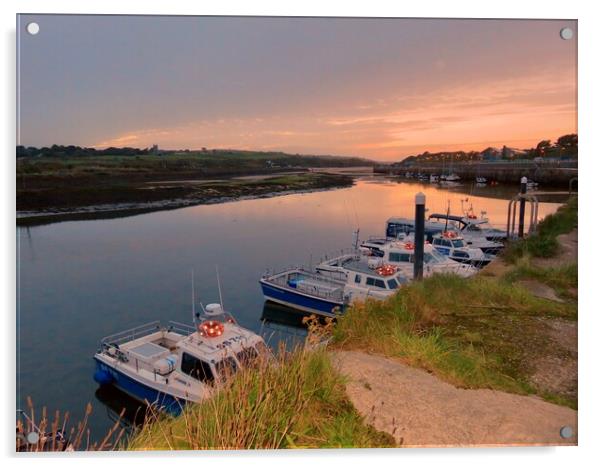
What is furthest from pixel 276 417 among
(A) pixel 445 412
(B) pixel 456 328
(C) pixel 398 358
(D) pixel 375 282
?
(D) pixel 375 282

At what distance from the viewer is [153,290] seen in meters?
9.35

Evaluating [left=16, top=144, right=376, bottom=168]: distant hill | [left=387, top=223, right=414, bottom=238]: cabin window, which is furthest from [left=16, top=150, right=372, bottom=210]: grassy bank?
[left=387, top=223, right=414, bottom=238]: cabin window

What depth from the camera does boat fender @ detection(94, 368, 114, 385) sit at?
6.86 metres

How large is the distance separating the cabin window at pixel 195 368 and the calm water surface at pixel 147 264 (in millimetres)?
1644

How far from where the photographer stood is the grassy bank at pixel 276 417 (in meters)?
2.63

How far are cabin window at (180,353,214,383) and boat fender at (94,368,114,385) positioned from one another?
167cm

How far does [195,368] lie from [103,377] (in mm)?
2094

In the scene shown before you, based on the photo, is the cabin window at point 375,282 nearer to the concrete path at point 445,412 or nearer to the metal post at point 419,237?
the metal post at point 419,237

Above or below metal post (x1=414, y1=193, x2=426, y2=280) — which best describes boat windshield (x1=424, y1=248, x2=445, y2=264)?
below

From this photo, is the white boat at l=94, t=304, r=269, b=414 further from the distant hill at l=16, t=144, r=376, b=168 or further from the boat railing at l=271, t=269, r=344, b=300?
the boat railing at l=271, t=269, r=344, b=300

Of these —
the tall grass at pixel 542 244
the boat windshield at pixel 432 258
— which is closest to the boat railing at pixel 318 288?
the boat windshield at pixel 432 258

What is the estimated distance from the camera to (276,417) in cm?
266

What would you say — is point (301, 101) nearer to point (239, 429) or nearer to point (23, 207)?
point (23, 207)

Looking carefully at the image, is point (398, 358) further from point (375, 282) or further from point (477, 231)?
point (477, 231)
